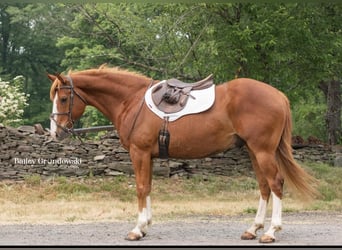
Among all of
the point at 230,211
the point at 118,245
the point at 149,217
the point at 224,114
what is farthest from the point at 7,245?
the point at 230,211

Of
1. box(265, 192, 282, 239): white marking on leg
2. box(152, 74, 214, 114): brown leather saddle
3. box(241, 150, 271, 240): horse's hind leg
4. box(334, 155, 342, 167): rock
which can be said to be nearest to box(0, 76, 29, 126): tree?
box(334, 155, 342, 167): rock

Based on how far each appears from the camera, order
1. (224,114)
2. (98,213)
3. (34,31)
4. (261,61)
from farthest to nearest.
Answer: (34,31), (261,61), (98,213), (224,114)

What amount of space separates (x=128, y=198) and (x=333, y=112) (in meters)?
7.32

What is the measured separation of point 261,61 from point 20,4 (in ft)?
47.1

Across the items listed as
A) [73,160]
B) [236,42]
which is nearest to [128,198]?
[73,160]

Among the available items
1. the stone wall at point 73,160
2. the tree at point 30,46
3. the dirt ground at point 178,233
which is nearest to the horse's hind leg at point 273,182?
the dirt ground at point 178,233

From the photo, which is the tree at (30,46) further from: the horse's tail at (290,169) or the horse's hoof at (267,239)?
the horse's hoof at (267,239)

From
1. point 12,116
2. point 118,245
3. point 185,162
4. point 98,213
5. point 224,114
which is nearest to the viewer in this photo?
point 118,245

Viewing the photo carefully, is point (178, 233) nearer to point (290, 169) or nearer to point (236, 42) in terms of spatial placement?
point (290, 169)

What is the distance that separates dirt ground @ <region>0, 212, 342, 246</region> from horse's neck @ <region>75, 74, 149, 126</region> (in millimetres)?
1530

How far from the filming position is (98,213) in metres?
11.1

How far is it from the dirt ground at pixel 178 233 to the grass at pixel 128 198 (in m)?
0.94

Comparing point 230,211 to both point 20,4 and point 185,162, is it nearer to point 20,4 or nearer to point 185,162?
point 185,162

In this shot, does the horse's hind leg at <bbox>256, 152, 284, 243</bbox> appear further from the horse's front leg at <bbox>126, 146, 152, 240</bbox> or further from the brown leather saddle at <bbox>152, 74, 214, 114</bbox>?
the horse's front leg at <bbox>126, 146, 152, 240</bbox>
